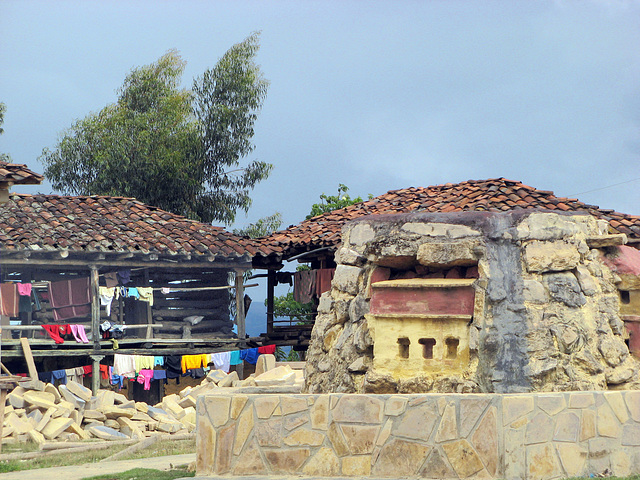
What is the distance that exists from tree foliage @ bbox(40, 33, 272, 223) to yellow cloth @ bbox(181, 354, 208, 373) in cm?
1020

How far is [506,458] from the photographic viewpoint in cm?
733

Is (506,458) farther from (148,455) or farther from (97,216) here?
(97,216)

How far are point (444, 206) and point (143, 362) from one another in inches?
331

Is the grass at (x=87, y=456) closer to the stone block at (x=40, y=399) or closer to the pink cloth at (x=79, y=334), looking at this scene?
the stone block at (x=40, y=399)

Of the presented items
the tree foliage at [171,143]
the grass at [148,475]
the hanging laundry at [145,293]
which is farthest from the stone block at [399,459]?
the tree foliage at [171,143]

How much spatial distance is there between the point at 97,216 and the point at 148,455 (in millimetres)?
12081

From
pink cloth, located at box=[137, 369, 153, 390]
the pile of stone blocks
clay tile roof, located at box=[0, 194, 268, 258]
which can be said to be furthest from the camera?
pink cloth, located at box=[137, 369, 153, 390]

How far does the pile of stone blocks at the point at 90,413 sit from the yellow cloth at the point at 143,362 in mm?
2770

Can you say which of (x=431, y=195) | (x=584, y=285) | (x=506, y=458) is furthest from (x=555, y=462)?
(x=431, y=195)

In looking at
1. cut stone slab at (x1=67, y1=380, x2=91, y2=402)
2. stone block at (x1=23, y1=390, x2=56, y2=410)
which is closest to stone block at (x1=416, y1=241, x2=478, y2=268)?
stone block at (x1=23, y1=390, x2=56, y2=410)

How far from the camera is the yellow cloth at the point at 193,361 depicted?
22328mm

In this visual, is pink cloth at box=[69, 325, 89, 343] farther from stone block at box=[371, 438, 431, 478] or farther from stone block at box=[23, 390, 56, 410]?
stone block at box=[371, 438, 431, 478]

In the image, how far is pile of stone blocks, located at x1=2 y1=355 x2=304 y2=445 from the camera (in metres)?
15.3

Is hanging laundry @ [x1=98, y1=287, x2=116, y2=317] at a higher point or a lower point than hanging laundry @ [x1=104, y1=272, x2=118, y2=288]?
lower
